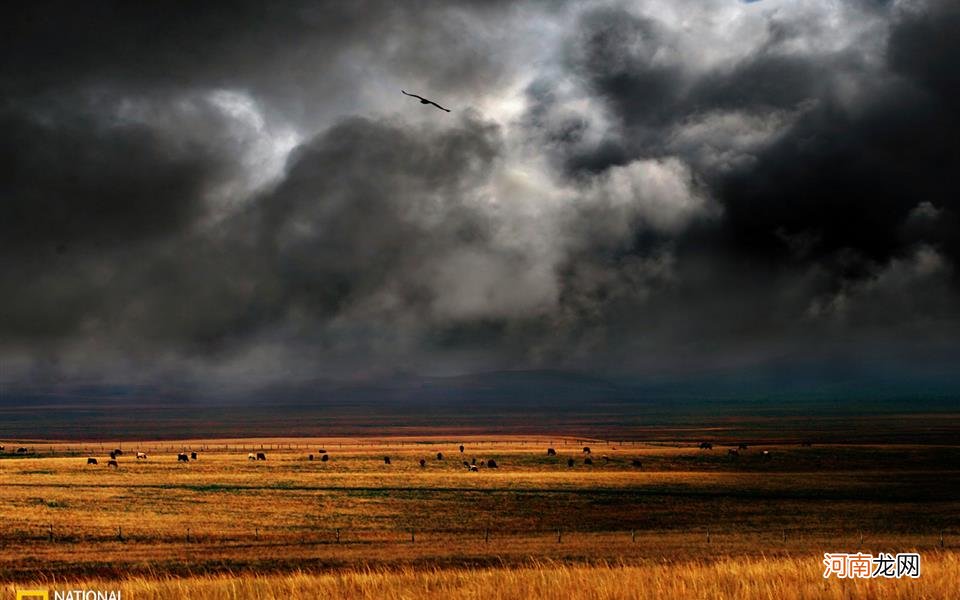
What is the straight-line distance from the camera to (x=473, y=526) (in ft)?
178

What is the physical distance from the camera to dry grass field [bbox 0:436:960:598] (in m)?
14.8

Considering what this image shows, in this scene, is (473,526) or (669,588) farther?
(473,526)

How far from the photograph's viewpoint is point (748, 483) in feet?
270

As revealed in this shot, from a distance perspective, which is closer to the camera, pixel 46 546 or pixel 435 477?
pixel 46 546

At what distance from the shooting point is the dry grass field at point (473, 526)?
1482 cm

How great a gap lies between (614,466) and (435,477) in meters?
26.0

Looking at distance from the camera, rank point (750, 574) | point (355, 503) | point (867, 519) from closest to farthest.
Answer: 1. point (750, 574)
2. point (867, 519)
3. point (355, 503)

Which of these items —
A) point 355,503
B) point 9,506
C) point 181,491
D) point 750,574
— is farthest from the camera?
point 181,491

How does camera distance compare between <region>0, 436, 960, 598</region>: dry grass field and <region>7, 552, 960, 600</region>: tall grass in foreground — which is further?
<region>0, 436, 960, 598</region>: dry grass field

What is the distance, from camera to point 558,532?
5094cm

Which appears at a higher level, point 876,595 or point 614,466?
point 876,595

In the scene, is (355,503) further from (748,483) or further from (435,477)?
(748,483)

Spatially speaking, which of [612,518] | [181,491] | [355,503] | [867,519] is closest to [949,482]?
[867,519]

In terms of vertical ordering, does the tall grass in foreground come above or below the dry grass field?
above
